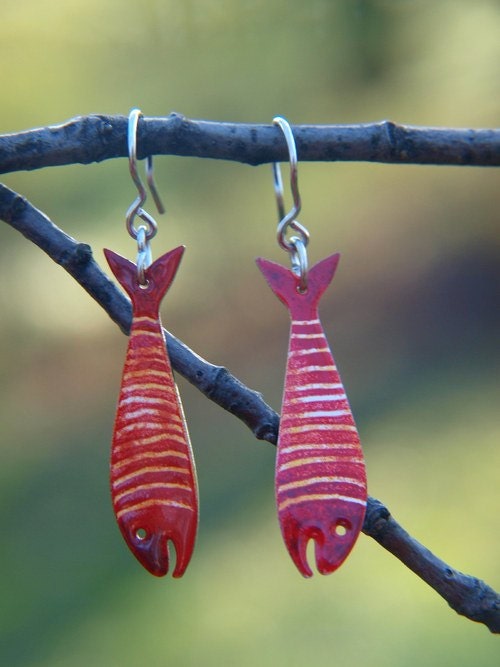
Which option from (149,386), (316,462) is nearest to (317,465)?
(316,462)

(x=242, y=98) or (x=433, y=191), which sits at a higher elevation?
(x=242, y=98)

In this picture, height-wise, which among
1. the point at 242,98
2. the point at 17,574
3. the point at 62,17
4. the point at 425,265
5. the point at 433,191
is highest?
the point at 62,17

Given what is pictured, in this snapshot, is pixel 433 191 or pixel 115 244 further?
pixel 433 191

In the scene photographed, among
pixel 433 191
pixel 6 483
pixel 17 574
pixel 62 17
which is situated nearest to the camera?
pixel 17 574

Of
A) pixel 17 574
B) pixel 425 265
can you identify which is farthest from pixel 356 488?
pixel 425 265

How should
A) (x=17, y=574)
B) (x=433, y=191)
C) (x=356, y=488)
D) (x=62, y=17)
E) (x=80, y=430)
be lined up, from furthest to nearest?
(x=433, y=191) < (x=62, y=17) < (x=80, y=430) < (x=17, y=574) < (x=356, y=488)

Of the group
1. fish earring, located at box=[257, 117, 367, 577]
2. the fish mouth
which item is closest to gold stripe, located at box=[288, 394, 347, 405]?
fish earring, located at box=[257, 117, 367, 577]

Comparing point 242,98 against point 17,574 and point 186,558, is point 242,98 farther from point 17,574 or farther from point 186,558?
point 186,558
